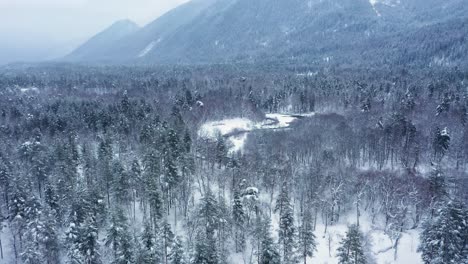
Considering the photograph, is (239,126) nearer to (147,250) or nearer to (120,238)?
(120,238)

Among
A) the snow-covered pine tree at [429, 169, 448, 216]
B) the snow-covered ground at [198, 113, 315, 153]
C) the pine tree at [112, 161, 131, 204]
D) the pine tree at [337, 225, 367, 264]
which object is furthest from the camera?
the snow-covered ground at [198, 113, 315, 153]

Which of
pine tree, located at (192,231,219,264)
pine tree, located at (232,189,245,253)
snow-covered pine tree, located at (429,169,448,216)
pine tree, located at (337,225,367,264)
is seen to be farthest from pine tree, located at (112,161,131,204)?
snow-covered pine tree, located at (429,169,448,216)

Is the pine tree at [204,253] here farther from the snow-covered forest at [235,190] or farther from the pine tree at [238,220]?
the pine tree at [238,220]

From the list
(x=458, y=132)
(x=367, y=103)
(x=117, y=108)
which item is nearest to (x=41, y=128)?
(x=117, y=108)

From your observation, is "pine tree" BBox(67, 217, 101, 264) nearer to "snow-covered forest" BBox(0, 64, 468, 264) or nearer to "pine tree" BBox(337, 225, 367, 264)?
"snow-covered forest" BBox(0, 64, 468, 264)

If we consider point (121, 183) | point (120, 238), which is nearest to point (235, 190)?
point (121, 183)

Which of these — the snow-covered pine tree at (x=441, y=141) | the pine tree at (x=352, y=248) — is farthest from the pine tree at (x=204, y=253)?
the snow-covered pine tree at (x=441, y=141)
